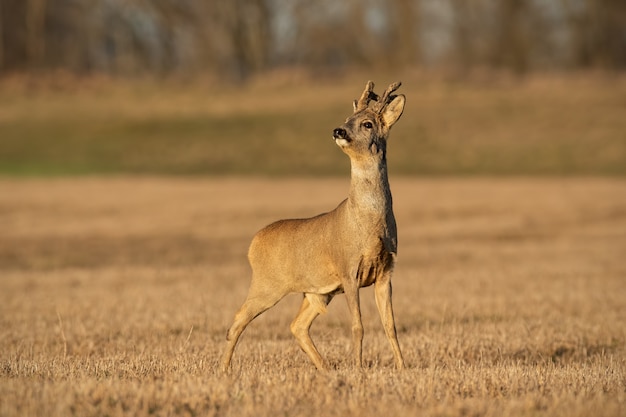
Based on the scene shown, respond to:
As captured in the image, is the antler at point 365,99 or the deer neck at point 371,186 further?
the antler at point 365,99

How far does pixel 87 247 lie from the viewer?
25.3 meters

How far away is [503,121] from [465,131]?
2639mm

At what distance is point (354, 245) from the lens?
30.9ft

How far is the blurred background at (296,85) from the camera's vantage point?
4850 cm

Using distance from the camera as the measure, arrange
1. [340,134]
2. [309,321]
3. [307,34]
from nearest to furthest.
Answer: [340,134], [309,321], [307,34]

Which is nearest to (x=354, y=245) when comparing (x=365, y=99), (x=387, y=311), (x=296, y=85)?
(x=387, y=311)

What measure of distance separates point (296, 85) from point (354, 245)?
53.4m

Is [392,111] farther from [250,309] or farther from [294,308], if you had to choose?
[294,308]

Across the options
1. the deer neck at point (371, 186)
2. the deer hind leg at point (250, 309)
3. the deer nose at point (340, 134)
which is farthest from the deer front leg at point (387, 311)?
the deer nose at point (340, 134)

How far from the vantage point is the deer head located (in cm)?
923

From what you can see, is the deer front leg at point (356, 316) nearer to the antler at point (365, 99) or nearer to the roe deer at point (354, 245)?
the roe deer at point (354, 245)

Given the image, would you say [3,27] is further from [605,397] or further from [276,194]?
[605,397]

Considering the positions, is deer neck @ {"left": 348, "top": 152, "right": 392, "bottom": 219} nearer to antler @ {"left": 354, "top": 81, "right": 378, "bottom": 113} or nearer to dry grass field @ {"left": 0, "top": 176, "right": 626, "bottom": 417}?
antler @ {"left": 354, "top": 81, "right": 378, "bottom": 113}

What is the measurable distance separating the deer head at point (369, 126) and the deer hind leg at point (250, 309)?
5.16ft
